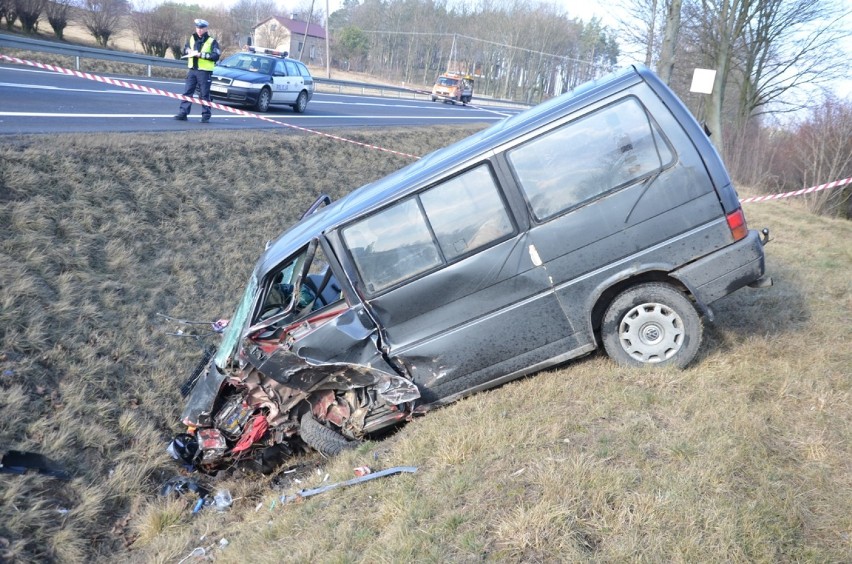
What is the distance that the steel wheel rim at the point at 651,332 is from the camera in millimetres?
5371

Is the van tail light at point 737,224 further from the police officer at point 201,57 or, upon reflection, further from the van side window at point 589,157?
the police officer at point 201,57

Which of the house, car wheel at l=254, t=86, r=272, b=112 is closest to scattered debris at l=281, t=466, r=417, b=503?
car wheel at l=254, t=86, r=272, b=112

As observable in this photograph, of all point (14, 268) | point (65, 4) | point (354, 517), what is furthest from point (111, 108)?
point (65, 4)

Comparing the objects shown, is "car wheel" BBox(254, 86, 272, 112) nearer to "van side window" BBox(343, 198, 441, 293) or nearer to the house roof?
"van side window" BBox(343, 198, 441, 293)

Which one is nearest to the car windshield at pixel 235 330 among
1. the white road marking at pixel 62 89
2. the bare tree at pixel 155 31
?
the white road marking at pixel 62 89

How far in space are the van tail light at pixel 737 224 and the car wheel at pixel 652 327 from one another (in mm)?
590

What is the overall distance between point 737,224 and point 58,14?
33007 mm

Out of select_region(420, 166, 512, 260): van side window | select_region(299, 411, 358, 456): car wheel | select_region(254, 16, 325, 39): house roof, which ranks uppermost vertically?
select_region(254, 16, 325, 39): house roof

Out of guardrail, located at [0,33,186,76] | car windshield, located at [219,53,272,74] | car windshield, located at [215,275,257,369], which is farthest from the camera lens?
car windshield, located at [219,53,272,74]

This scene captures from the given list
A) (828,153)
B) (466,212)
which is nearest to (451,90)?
(828,153)

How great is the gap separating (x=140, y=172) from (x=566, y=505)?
356 inches

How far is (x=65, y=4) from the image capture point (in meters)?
30.8

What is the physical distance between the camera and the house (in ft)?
211

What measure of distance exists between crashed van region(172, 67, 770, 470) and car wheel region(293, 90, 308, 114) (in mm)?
16486
